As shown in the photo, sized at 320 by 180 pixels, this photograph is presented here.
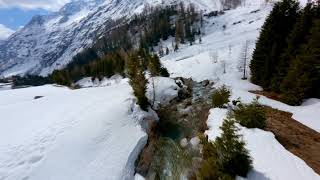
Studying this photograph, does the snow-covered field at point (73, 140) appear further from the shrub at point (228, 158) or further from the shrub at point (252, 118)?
the shrub at point (252, 118)

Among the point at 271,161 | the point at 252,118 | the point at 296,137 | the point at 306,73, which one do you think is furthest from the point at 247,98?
the point at 271,161

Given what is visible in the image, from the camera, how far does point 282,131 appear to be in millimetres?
26734

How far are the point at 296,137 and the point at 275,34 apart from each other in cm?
2802

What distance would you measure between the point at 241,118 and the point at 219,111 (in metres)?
8.13

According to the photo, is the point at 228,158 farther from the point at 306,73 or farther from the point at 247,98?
the point at 247,98

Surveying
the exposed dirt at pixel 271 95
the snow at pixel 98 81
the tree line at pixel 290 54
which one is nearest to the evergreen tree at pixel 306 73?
the tree line at pixel 290 54

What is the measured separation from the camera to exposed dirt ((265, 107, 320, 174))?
20.5 meters

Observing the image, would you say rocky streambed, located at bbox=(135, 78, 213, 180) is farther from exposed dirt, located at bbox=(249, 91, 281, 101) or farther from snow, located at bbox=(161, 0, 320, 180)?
exposed dirt, located at bbox=(249, 91, 281, 101)

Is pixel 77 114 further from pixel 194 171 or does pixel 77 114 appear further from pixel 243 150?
pixel 243 150

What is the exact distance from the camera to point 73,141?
24.8 metres

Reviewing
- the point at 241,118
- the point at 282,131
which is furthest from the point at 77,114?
the point at 282,131

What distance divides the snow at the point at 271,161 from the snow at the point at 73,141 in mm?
10915

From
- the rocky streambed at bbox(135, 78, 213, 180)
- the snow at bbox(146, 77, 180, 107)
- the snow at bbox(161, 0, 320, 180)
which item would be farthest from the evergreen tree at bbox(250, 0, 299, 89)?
the snow at bbox(146, 77, 180, 107)

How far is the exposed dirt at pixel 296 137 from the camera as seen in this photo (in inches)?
806
